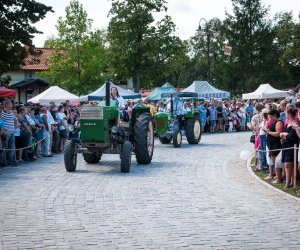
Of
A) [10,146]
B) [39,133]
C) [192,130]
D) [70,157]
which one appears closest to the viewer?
[70,157]

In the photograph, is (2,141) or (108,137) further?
(2,141)

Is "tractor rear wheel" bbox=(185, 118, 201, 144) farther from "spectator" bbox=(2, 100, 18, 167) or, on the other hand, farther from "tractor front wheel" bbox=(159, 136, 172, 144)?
"spectator" bbox=(2, 100, 18, 167)

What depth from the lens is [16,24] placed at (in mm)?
28609

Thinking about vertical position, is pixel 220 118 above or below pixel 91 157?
above

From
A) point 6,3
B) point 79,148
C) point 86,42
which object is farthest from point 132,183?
point 86,42

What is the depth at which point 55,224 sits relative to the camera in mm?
8211

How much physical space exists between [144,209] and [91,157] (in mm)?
6803

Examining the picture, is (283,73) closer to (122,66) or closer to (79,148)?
(122,66)

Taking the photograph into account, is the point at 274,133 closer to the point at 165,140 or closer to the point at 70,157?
the point at 70,157

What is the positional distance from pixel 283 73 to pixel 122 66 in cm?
1958

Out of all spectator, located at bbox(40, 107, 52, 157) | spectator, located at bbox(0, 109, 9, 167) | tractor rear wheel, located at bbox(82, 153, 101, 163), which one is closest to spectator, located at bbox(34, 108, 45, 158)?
spectator, located at bbox(40, 107, 52, 157)

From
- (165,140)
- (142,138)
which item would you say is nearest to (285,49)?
(165,140)

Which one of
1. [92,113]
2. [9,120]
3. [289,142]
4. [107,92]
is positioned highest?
[107,92]

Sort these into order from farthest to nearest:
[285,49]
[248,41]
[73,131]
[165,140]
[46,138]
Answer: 1. [285,49]
2. [248,41]
3. [165,140]
4. [46,138]
5. [73,131]
